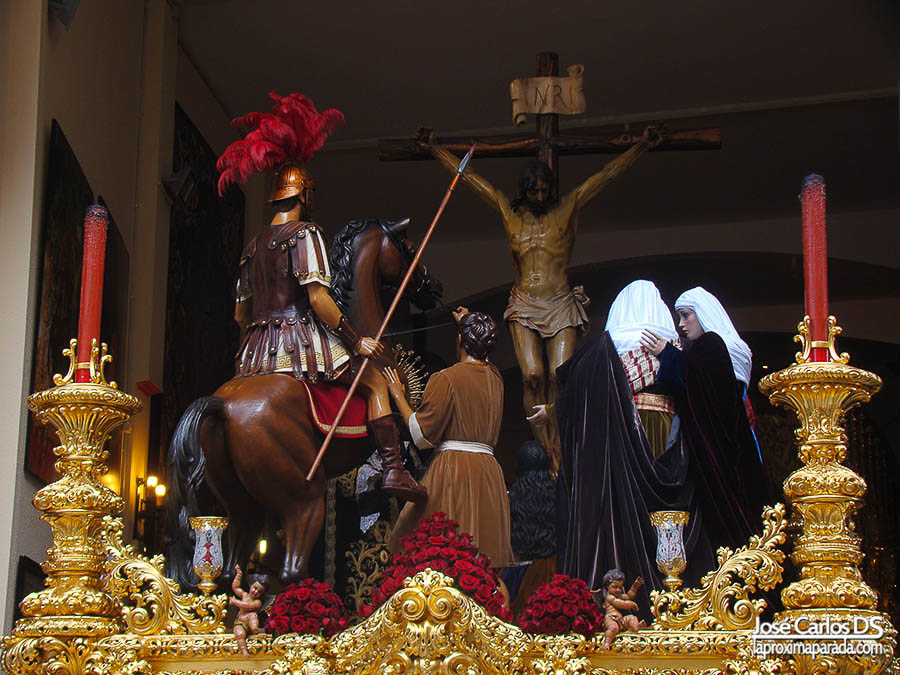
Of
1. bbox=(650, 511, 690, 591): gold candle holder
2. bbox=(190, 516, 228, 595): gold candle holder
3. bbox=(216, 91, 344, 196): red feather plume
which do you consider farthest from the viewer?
bbox=(216, 91, 344, 196): red feather plume

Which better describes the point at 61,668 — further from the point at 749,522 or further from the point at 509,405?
the point at 509,405

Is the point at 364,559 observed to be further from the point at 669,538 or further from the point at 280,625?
the point at 280,625

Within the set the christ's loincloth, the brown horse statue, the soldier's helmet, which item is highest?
the soldier's helmet

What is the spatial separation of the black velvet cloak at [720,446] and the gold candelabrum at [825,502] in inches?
39.9

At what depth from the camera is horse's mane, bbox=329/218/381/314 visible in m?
4.71

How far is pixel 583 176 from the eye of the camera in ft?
27.2

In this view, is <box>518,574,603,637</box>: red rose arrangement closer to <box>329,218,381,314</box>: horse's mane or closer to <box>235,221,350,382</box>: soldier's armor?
<box>235,221,350,382</box>: soldier's armor

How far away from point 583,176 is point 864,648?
5610 millimetres

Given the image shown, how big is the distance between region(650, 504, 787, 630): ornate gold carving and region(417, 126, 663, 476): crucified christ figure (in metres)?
1.71

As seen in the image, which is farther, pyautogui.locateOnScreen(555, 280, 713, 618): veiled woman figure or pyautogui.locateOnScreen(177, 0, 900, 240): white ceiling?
pyautogui.locateOnScreen(177, 0, 900, 240): white ceiling

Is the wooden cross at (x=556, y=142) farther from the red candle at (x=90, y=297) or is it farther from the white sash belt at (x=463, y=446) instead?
the red candle at (x=90, y=297)

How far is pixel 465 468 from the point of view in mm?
4449

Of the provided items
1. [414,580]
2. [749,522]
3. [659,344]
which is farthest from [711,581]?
[659,344]

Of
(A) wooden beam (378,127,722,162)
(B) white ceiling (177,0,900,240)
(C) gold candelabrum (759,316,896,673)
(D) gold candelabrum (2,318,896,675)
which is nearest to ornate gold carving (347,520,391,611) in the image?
(A) wooden beam (378,127,722,162)
